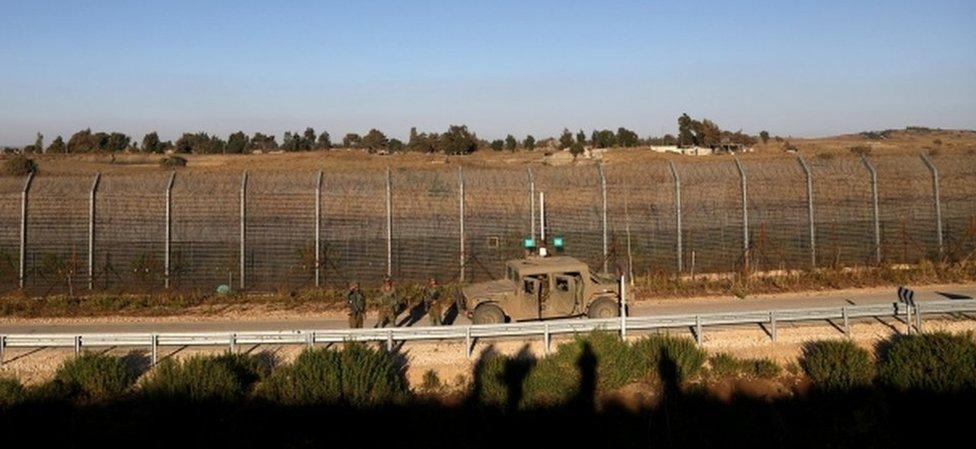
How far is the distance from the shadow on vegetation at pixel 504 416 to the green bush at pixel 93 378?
33 cm

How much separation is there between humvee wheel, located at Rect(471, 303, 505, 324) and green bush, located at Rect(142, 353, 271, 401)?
5.05m

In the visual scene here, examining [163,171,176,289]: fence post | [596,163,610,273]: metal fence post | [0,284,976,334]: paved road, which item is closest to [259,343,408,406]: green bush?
[0,284,976,334]: paved road

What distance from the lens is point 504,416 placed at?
41.9ft

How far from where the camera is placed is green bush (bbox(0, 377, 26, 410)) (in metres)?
13.0

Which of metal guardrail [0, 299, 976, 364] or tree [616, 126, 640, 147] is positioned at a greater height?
tree [616, 126, 640, 147]

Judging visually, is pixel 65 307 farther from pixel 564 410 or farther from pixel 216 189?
pixel 564 410

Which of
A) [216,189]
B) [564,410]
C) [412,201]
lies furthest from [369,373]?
[216,189]

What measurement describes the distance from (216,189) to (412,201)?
5.81m

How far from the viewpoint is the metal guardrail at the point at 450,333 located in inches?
606

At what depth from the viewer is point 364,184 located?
23328mm

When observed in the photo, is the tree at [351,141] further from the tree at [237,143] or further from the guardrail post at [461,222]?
the guardrail post at [461,222]

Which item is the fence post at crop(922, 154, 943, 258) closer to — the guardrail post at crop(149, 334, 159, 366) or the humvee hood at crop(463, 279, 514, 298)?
the humvee hood at crop(463, 279, 514, 298)

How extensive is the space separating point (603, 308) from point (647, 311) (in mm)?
3022

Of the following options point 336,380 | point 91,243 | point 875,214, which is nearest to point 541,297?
point 336,380
